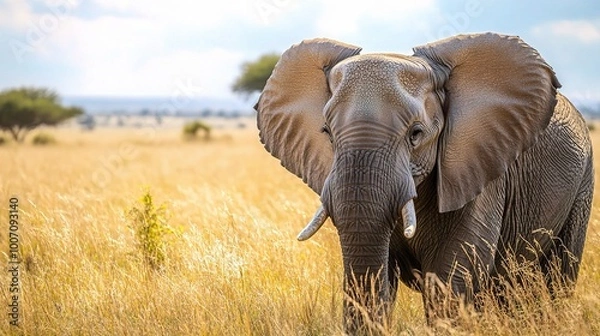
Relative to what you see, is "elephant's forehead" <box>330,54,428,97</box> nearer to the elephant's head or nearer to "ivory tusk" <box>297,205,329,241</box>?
the elephant's head

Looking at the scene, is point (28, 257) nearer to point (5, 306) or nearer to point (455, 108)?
point (5, 306)

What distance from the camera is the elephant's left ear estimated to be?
18.9 ft

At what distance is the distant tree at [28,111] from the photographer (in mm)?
49875

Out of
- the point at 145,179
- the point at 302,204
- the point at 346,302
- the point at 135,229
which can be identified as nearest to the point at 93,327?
the point at 346,302

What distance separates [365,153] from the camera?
509 cm

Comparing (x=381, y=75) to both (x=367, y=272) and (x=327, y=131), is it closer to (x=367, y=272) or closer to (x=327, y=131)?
(x=327, y=131)

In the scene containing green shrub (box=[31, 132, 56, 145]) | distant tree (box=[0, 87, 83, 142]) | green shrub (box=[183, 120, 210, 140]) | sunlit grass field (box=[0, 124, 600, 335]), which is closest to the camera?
sunlit grass field (box=[0, 124, 600, 335])

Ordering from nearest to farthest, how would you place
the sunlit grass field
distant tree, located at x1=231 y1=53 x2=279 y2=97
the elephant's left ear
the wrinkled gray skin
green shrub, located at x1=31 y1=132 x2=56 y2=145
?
the wrinkled gray skin < the elephant's left ear < the sunlit grass field < green shrub, located at x1=31 y1=132 x2=56 y2=145 < distant tree, located at x1=231 y1=53 x2=279 y2=97

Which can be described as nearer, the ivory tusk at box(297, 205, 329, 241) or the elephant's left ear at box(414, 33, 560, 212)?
the ivory tusk at box(297, 205, 329, 241)

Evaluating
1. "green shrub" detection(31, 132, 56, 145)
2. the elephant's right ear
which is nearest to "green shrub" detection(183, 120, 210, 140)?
"green shrub" detection(31, 132, 56, 145)

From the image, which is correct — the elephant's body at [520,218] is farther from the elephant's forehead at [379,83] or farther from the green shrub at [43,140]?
the green shrub at [43,140]

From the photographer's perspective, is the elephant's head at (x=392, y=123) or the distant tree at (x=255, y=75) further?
the distant tree at (x=255, y=75)

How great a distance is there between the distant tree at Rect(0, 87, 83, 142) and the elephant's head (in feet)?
138

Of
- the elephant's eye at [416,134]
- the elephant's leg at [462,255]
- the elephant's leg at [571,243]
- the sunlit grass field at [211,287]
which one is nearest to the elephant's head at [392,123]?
the elephant's eye at [416,134]
